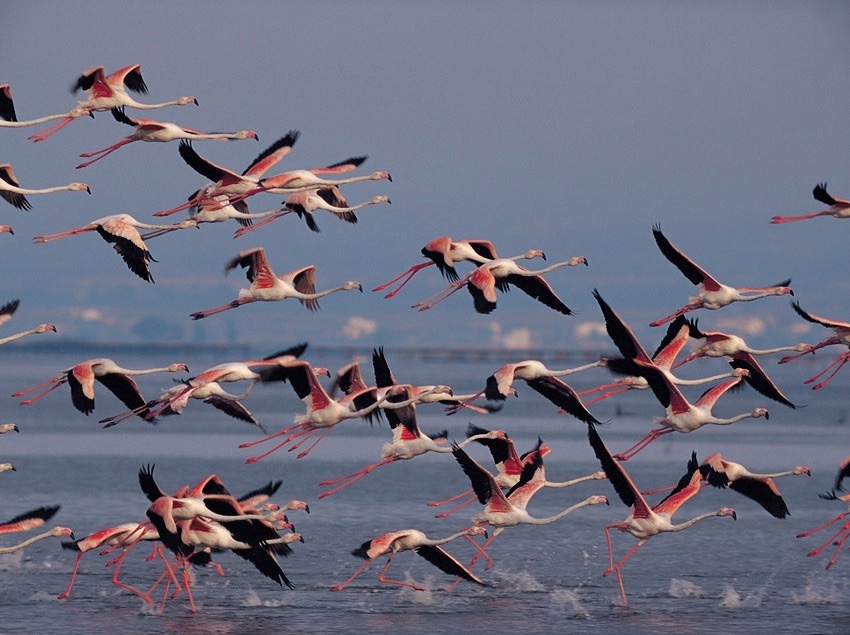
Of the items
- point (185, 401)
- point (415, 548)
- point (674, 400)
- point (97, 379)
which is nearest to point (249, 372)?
point (185, 401)

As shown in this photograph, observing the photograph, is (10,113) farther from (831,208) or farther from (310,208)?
(831,208)

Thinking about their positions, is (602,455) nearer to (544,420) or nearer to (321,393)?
(321,393)

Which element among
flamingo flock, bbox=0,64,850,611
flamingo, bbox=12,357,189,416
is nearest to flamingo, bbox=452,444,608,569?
flamingo flock, bbox=0,64,850,611

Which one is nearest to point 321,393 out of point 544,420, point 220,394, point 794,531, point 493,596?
point 220,394

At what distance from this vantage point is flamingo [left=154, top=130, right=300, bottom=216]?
22.2 m

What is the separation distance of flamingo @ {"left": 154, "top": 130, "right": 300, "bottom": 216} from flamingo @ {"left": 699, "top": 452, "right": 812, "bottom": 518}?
704 cm

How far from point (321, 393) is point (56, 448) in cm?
3393

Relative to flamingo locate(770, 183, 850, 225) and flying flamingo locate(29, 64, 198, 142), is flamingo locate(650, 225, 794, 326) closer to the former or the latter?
flamingo locate(770, 183, 850, 225)

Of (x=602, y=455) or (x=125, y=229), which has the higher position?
(x=125, y=229)

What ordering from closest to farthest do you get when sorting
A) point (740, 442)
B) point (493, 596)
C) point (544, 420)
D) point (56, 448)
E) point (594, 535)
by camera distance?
point (493, 596), point (594, 535), point (56, 448), point (740, 442), point (544, 420)

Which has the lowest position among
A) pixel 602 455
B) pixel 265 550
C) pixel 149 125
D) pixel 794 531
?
pixel 794 531

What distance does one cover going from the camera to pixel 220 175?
2264 cm

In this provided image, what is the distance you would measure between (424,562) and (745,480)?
6325mm

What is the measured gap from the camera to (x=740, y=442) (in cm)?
5953
